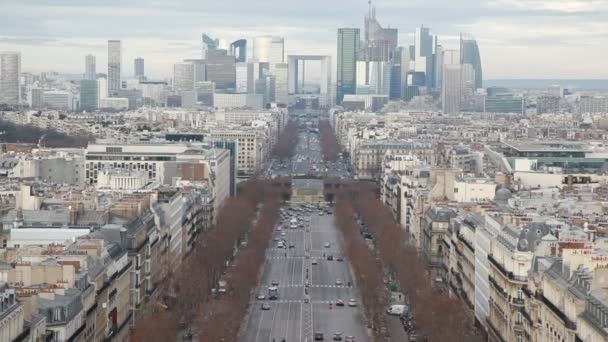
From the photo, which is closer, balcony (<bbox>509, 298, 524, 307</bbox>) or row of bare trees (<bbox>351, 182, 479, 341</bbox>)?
balcony (<bbox>509, 298, 524, 307</bbox>)

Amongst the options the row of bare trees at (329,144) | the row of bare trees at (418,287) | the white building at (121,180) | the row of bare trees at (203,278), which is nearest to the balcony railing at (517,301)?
the row of bare trees at (418,287)

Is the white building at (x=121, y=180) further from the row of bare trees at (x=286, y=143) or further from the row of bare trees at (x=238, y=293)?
the row of bare trees at (x=286, y=143)

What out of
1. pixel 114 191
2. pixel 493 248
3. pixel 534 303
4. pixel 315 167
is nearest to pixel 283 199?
pixel 315 167

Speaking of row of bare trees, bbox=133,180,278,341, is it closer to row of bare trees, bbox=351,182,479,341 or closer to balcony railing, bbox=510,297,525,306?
row of bare trees, bbox=351,182,479,341

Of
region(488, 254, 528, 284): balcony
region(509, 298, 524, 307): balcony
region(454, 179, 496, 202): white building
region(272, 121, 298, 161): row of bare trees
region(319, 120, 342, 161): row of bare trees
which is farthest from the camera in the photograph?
region(272, 121, 298, 161): row of bare trees

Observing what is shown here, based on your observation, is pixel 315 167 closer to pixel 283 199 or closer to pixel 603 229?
pixel 283 199

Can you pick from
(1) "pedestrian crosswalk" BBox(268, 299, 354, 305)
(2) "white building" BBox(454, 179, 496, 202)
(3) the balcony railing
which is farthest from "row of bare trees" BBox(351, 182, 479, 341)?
(2) "white building" BBox(454, 179, 496, 202)
